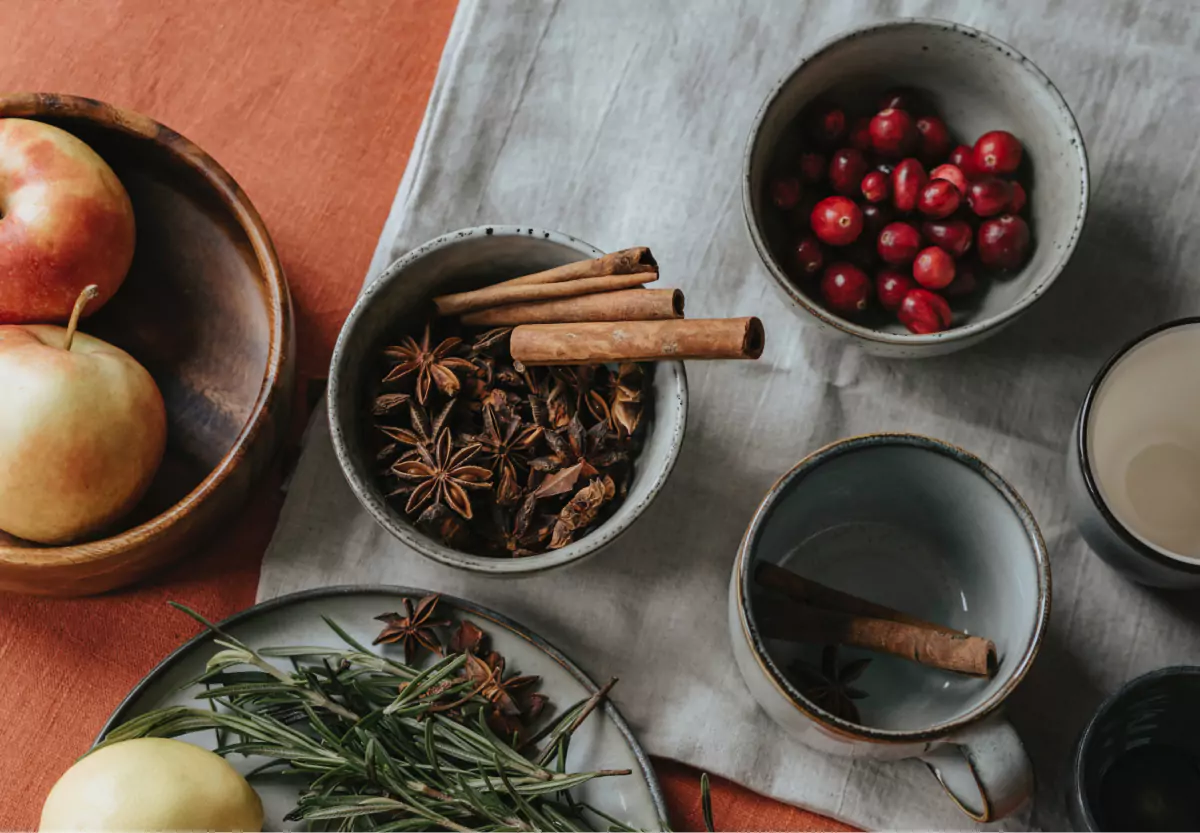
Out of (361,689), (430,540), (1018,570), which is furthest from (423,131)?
(1018,570)

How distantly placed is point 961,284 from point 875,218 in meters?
0.09

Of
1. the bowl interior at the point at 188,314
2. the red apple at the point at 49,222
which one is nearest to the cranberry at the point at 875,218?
the bowl interior at the point at 188,314

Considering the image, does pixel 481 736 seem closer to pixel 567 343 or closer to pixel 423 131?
pixel 567 343

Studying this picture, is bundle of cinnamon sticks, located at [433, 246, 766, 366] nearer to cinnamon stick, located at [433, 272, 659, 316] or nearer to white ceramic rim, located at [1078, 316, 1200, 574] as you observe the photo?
cinnamon stick, located at [433, 272, 659, 316]

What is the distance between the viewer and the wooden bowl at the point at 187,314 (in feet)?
2.94

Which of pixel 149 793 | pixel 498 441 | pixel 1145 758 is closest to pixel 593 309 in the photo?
pixel 498 441

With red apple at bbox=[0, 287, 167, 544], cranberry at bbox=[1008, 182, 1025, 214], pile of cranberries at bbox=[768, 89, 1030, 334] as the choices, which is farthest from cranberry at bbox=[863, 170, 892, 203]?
red apple at bbox=[0, 287, 167, 544]

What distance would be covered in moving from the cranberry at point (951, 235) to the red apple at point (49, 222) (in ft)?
2.26

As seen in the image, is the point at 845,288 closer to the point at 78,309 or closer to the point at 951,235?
the point at 951,235

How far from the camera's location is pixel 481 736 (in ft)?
2.75

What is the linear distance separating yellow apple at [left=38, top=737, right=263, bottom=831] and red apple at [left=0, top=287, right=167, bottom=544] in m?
0.19

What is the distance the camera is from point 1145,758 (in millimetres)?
915

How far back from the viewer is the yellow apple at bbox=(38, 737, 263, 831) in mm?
771

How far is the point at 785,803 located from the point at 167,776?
0.50 m
